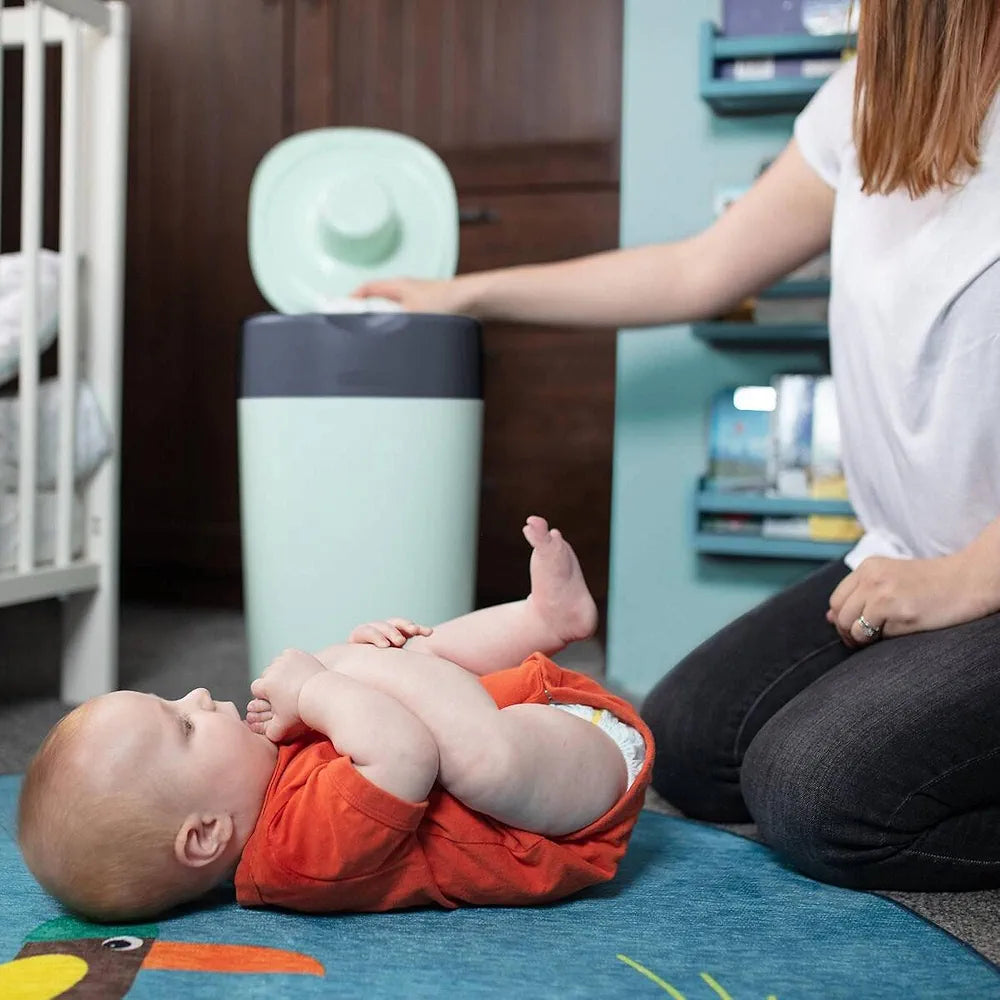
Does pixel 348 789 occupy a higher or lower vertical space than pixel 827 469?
lower

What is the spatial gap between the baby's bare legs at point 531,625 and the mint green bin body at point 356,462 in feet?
1.52

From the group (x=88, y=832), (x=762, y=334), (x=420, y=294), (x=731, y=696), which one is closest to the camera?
(x=88, y=832)

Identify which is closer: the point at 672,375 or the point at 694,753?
the point at 694,753

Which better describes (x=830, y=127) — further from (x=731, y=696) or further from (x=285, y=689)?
(x=285, y=689)

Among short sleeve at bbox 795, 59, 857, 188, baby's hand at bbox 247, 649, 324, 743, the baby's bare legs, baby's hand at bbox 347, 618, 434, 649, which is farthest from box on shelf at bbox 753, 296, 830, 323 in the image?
baby's hand at bbox 247, 649, 324, 743

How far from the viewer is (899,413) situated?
1184mm

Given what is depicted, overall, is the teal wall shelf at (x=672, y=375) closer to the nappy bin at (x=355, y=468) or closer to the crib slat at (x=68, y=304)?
the nappy bin at (x=355, y=468)

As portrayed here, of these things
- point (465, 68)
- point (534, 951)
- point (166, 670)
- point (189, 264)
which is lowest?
point (166, 670)

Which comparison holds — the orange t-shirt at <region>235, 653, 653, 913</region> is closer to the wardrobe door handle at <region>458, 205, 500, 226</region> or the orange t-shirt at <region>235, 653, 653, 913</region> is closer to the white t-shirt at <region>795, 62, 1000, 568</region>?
the white t-shirt at <region>795, 62, 1000, 568</region>

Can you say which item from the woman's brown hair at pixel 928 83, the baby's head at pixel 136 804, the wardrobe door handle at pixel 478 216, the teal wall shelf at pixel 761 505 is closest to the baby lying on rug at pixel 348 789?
the baby's head at pixel 136 804

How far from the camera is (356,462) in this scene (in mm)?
1553

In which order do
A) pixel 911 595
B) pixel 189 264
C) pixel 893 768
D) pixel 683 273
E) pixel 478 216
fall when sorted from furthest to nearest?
pixel 189 264 → pixel 478 216 → pixel 683 273 → pixel 911 595 → pixel 893 768

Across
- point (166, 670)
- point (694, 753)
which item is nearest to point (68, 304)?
point (166, 670)

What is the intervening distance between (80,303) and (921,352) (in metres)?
1.21
